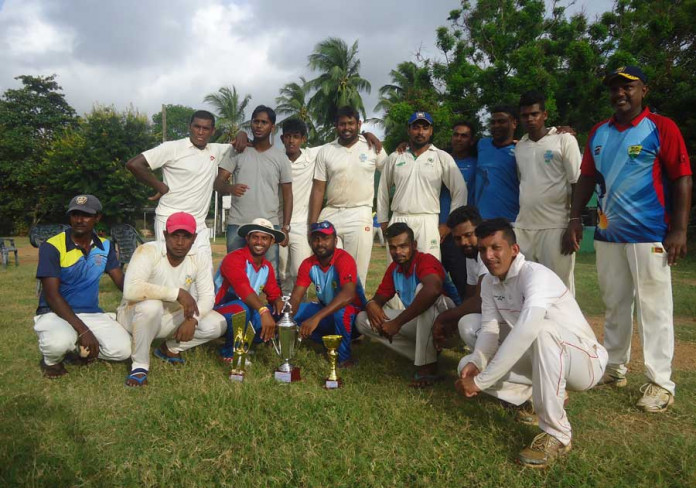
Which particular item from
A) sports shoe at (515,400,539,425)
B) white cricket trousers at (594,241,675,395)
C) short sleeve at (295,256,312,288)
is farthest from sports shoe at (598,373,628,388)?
short sleeve at (295,256,312,288)

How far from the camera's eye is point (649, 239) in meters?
3.83

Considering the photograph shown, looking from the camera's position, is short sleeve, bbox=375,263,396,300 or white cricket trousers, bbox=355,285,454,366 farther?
short sleeve, bbox=375,263,396,300

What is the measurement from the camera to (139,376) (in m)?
4.24

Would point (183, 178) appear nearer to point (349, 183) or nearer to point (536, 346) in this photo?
point (349, 183)

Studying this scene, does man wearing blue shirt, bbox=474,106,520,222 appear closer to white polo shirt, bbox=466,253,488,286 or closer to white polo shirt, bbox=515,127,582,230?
white polo shirt, bbox=515,127,582,230

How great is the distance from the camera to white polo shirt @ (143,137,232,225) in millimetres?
5398

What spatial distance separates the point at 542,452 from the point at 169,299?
127 inches

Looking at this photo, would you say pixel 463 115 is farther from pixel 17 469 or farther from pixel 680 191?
pixel 17 469

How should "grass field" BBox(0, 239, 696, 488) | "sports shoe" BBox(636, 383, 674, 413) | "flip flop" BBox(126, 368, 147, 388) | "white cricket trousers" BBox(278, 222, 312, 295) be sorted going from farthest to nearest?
1. "white cricket trousers" BBox(278, 222, 312, 295)
2. "flip flop" BBox(126, 368, 147, 388)
3. "sports shoe" BBox(636, 383, 674, 413)
4. "grass field" BBox(0, 239, 696, 488)

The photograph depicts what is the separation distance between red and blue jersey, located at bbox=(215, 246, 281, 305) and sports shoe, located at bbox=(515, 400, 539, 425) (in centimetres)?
249

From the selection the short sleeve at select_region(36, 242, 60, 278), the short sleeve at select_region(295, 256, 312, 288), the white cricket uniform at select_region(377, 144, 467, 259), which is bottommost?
the short sleeve at select_region(295, 256, 312, 288)

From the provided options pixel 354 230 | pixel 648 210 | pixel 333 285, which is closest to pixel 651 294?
pixel 648 210

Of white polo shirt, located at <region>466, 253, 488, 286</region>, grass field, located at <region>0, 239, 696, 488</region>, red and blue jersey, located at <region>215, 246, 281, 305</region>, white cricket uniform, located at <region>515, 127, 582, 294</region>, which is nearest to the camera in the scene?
grass field, located at <region>0, 239, 696, 488</region>

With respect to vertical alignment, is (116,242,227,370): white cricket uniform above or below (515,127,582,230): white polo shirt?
below
